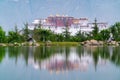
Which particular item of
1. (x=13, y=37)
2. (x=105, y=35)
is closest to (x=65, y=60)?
(x=13, y=37)

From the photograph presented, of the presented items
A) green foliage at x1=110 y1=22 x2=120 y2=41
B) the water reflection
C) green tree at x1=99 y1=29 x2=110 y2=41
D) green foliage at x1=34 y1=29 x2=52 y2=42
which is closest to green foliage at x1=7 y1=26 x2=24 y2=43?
green foliage at x1=34 y1=29 x2=52 y2=42

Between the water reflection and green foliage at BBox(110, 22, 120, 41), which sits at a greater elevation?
green foliage at BBox(110, 22, 120, 41)

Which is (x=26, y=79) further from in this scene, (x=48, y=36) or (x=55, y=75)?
(x=48, y=36)

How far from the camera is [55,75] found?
1550cm

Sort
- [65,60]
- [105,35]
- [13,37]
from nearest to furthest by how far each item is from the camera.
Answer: [65,60]
[13,37]
[105,35]

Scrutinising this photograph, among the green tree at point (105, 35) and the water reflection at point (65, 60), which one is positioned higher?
the green tree at point (105, 35)

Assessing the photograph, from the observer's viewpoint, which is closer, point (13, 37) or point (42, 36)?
point (13, 37)

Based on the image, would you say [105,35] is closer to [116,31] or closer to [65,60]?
[116,31]

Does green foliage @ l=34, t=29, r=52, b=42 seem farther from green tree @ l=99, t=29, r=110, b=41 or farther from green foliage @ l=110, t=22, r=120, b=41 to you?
green foliage @ l=110, t=22, r=120, b=41

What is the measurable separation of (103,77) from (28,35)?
213ft

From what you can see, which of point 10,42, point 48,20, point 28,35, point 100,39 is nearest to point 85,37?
point 100,39

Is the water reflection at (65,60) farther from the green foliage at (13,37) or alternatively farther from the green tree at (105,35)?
the green tree at (105,35)

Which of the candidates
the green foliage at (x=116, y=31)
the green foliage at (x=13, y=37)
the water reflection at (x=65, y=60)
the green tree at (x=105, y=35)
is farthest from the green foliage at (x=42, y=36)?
the water reflection at (x=65, y=60)

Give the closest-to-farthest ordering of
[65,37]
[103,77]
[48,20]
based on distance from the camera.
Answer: [103,77] → [65,37] → [48,20]
